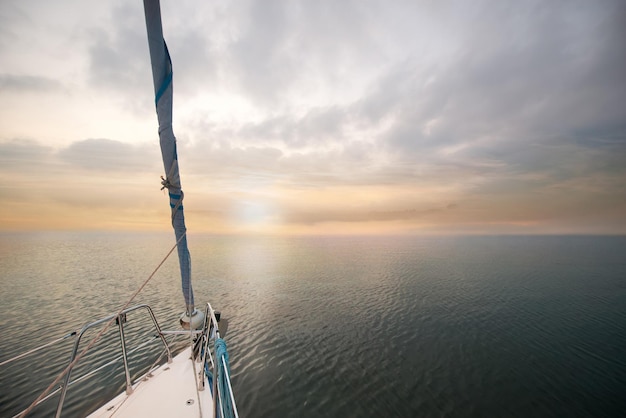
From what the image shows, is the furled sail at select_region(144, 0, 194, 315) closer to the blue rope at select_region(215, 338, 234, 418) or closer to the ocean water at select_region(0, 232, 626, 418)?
the blue rope at select_region(215, 338, 234, 418)

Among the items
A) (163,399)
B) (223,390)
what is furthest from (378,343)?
(223,390)

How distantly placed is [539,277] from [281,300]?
162 ft

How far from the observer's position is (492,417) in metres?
12.2

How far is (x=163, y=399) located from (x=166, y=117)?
798cm

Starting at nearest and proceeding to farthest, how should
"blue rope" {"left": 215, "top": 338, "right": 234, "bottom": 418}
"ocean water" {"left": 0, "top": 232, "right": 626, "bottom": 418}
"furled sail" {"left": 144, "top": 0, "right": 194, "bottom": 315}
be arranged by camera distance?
"blue rope" {"left": 215, "top": 338, "right": 234, "bottom": 418}, "furled sail" {"left": 144, "top": 0, "right": 194, "bottom": 315}, "ocean water" {"left": 0, "top": 232, "right": 626, "bottom": 418}

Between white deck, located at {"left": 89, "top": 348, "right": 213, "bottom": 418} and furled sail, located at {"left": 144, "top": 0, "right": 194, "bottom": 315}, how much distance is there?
6.33ft

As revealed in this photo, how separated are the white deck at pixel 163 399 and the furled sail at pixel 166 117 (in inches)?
76.0

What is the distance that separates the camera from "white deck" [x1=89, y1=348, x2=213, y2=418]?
6.00 meters

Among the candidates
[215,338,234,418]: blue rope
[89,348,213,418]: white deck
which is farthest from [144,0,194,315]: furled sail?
[215,338,234,418]: blue rope

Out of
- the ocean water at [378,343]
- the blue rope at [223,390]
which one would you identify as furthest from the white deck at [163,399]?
the ocean water at [378,343]

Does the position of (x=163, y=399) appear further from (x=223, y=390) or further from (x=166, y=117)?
(x=166, y=117)

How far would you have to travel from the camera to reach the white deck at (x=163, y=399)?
6.00 metres

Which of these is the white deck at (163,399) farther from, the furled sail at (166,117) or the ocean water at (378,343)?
the ocean water at (378,343)

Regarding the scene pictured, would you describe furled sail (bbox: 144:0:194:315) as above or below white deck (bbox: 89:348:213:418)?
above
